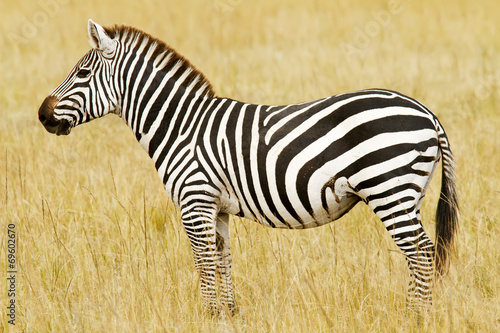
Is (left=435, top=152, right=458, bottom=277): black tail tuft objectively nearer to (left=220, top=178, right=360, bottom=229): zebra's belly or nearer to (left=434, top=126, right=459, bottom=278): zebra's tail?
(left=434, top=126, right=459, bottom=278): zebra's tail

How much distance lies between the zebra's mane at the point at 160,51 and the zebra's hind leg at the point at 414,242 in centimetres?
178

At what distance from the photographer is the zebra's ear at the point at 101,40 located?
15.1ft

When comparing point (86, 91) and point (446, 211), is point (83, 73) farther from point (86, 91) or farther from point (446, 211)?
point (446, 211)

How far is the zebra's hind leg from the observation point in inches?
159

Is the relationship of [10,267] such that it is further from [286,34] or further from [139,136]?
[286,34]

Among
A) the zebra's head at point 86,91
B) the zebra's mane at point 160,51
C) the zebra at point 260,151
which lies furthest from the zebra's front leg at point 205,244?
the zebra's head at point 86,91

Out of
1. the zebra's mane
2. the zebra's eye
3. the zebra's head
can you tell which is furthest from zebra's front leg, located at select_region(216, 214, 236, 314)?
the zebra's eye

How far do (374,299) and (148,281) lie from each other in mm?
1885

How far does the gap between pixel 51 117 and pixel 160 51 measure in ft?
3.53

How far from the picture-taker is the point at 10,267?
517cm

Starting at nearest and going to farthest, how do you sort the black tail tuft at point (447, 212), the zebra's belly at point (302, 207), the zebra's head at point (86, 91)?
1. the zebra's belly at point (302, 207)
2. the black tail tuft at point (447, 212)
3. the zebra's head at point (86, 91)

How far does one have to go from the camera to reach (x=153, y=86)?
4781 mm

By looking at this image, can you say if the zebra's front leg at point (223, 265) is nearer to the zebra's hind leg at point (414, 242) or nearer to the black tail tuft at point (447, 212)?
the zebra's hind leg at point (414, 242)

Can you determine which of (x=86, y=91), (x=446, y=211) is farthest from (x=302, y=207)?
(x=86, y=91)
